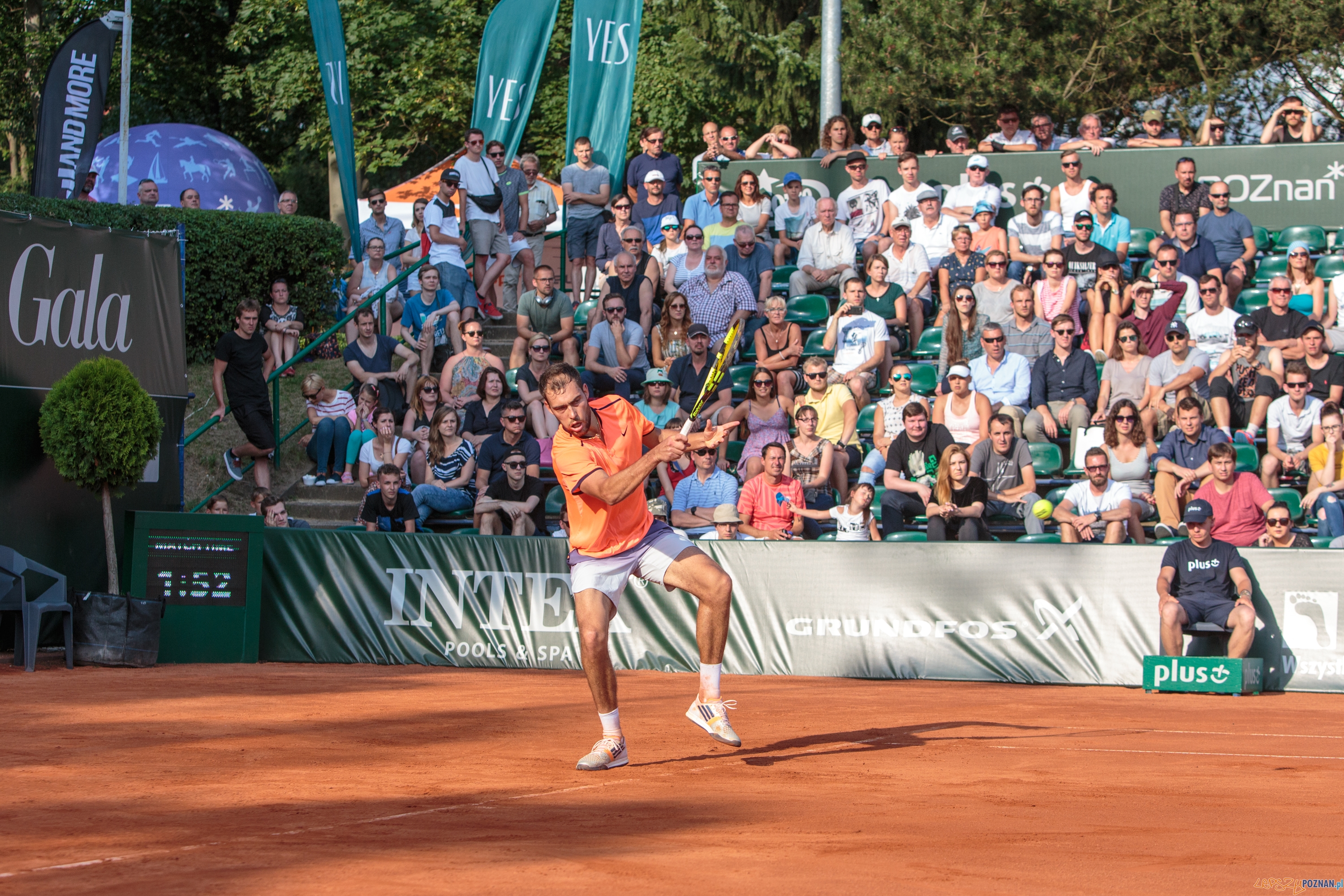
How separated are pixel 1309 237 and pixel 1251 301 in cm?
179

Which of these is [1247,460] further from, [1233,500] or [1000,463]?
[1000,463]

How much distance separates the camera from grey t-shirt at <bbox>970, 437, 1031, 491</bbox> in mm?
14000

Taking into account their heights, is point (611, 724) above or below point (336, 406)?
below

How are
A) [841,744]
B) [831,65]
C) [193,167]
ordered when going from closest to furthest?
[841,744] → [831,65] → [193,167]

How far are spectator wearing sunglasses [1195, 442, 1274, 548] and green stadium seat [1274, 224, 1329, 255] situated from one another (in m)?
5.81

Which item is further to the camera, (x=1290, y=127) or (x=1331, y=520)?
(x=1290, y=127)

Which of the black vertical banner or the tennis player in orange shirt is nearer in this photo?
the tennis player in orange shirt

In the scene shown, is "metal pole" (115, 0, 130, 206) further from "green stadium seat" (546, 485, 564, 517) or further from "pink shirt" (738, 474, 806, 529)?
"pink shirt" (738, 474, 806, 529)

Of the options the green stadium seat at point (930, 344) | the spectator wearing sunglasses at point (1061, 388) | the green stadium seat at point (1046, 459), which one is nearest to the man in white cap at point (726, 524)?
the green stadium seat at point (1046, 459)

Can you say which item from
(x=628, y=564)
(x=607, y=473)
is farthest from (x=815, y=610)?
(x=607, y=473)

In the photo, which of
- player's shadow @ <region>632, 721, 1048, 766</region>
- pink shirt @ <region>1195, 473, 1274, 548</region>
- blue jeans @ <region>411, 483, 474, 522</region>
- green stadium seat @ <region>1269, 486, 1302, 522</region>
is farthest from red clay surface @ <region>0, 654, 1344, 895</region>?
blue jeans @ <region>411, 483, 474, 522</region>

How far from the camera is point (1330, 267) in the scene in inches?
665

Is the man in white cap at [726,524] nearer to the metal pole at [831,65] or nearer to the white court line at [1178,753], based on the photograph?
the white court line at [1178,753]

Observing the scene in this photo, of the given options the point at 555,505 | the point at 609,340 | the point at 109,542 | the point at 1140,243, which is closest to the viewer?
the point at 109,542
